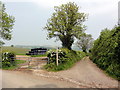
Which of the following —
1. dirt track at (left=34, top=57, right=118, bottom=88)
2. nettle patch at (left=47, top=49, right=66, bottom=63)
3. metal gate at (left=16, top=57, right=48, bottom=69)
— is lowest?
dirt track at (left=34, top=57, right=118, bottom=88)

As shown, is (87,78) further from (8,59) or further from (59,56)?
(8,59)

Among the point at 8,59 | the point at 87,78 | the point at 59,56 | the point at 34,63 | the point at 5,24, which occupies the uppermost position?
the point at 5,24

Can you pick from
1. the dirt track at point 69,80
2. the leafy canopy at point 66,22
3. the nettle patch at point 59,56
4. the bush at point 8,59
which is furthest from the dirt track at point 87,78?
the leafy canopy at point 66,22

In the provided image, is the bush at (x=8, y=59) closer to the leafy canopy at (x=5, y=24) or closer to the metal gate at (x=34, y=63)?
the metal gate at (x=34, y=63)

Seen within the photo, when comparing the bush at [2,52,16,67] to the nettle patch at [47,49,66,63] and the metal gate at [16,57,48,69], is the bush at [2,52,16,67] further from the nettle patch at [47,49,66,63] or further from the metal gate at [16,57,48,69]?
the nettle patch at [47,49,66,63]

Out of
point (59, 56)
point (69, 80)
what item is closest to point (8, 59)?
point (59, 56)

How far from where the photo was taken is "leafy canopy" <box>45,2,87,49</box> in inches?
578

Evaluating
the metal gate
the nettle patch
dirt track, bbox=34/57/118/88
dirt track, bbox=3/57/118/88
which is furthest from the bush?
the nettle patch

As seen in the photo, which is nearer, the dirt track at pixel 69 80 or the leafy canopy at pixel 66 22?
the dirt track at pixel 69 80

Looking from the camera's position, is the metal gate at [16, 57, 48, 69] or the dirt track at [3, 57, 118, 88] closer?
the dirt track at [3, 57, 118, 88]

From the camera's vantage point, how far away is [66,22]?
14.9 m

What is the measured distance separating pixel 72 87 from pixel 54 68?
335 cm

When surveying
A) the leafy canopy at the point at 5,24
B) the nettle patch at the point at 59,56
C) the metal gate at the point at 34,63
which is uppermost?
the leafy canopy at the point at 5,24

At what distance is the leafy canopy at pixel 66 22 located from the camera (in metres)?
14.7
